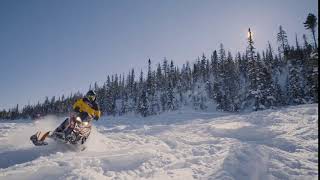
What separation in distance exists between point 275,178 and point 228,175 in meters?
1.22

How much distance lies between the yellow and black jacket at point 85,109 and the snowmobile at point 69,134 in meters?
0.22

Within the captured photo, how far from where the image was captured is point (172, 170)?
29.5 feet

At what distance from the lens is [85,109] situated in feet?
36.7

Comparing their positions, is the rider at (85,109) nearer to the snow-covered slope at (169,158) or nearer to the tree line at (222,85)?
the snow-covered slope at (169,158)

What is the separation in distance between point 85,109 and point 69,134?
3.43 feet

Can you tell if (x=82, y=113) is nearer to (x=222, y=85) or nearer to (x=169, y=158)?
(x=169, y=158)

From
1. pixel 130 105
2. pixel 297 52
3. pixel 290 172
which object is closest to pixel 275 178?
pixel 290 172

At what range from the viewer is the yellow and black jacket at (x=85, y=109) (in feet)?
36.5

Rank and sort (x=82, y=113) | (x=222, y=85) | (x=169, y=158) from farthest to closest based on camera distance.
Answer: (x=222, y=85), (x=82, y=113), (x=169, y=158)

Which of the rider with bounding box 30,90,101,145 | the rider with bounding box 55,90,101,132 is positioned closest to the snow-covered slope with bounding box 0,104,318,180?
the rider with bounding box 30,90,101,145

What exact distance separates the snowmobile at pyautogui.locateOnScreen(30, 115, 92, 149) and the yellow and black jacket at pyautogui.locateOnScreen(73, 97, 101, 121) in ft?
0.72

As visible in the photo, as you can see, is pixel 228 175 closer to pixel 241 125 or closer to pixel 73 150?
pixel 73 150

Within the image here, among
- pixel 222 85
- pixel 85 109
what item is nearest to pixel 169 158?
pixel 85 109

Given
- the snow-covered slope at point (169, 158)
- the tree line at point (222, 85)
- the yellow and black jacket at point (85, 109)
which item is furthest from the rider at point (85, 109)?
the tree line at point (222, 85)
